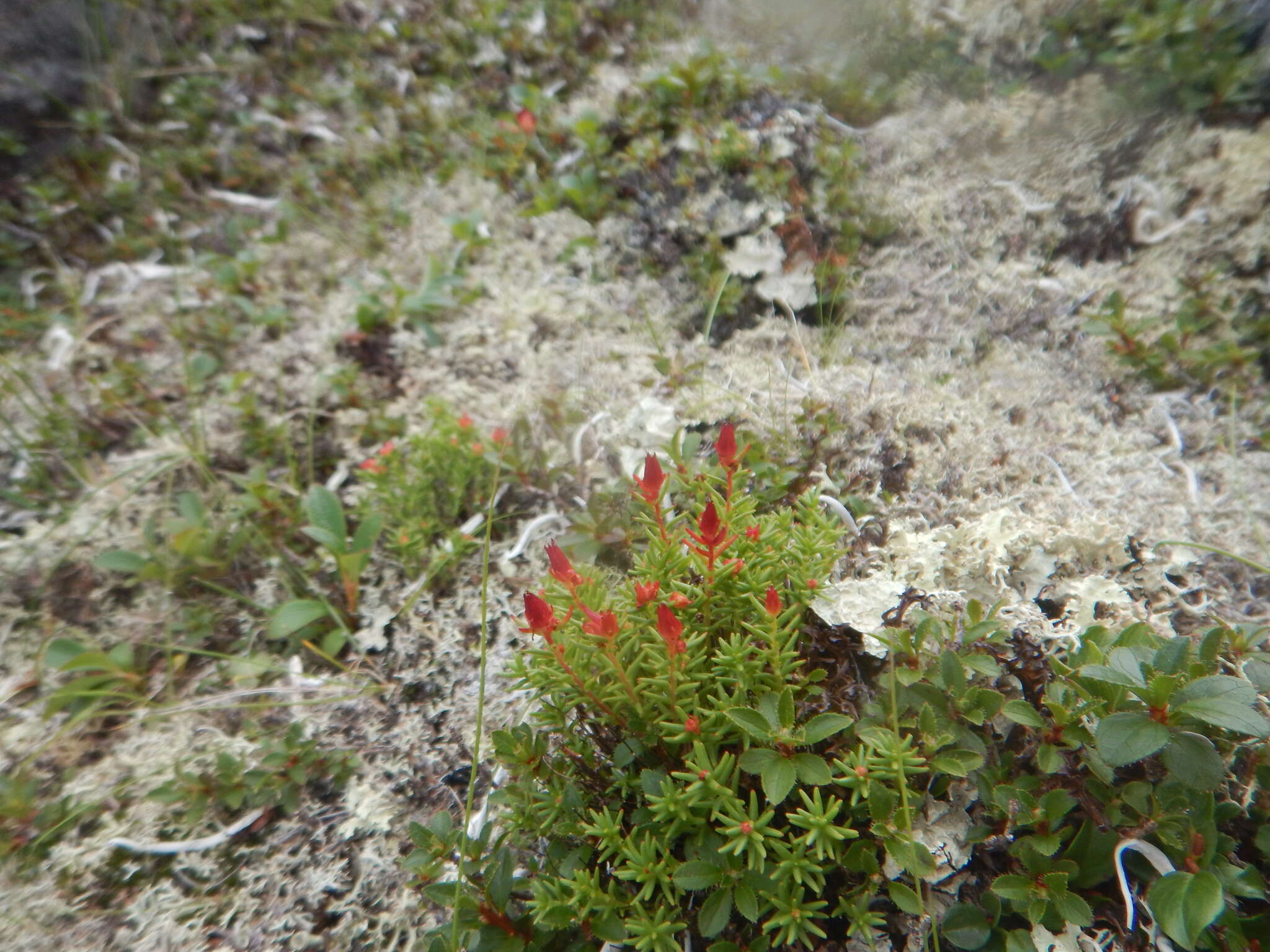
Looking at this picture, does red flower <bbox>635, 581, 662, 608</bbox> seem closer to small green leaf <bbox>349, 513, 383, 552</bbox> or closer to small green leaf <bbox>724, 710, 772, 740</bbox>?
small green leaf <bbox>724, 710, 772, 740</bbox>

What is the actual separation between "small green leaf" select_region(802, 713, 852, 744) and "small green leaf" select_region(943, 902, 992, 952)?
0.40 meters

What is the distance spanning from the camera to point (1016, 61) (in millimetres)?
3209

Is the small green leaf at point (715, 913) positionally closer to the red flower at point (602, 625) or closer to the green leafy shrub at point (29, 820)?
the red flower at point (602, 625)

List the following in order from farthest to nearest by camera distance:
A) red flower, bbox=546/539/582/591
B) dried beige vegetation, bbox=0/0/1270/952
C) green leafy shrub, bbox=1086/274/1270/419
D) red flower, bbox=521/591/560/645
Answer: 1. green leafy shrub, bbox=1086/274/1270/419
2. dried beige vegetation, bbox=0/0/1270/952
3. red flower, bbox=546/539/582/591
4. red flower, bbox=521/591/560/645

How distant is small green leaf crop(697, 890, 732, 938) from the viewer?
4.35ft

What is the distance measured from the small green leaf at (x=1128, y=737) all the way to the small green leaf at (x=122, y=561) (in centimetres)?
264

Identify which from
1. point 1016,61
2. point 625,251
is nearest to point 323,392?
point 625,251

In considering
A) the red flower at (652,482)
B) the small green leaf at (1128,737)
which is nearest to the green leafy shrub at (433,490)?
the red flower at (652,482)

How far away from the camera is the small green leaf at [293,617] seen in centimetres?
218

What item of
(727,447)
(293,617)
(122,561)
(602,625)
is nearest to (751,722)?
(602,625)

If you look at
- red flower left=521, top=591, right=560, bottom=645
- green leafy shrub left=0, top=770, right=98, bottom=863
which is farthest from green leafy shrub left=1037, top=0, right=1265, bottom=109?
green leafy shrub left=0, top=770, right=98, bottom=863

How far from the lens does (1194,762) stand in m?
1.29

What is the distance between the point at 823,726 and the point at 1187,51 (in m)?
2.94

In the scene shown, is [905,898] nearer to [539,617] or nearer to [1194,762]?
[1194,762]
